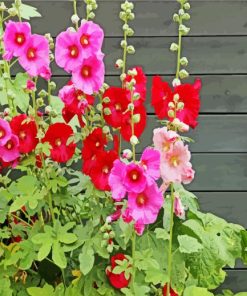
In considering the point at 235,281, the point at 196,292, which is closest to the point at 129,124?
the point at 196,292

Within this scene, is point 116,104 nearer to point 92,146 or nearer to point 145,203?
point 92,146

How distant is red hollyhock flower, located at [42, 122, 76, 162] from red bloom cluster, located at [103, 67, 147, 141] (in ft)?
0.34

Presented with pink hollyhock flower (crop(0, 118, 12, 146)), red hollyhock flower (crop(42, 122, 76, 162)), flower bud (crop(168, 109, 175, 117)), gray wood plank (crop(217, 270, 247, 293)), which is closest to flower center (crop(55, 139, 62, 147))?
red hollyhock flower (crop(42, 122, 76, 162))

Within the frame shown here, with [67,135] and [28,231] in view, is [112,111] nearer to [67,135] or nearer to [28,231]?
[67,135]

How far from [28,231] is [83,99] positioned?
0.39 m

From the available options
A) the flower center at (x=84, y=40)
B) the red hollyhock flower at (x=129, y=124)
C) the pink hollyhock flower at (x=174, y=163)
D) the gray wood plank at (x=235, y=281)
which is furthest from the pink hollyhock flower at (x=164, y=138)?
the gray wood plank at (x=235, y=281)

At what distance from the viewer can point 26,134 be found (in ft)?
5.29

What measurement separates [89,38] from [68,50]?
0.05m

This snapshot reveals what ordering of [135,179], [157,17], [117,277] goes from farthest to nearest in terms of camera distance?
1. [157,17]
2. [117,277]
3. [135,179]

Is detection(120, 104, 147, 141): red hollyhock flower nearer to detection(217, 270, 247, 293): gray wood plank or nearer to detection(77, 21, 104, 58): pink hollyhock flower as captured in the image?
detection(77, 21, 104, 58): pink hollyhock flower

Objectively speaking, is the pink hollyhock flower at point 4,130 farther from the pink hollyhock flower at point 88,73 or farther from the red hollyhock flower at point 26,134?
the pink hollyhock flower at point 88,73

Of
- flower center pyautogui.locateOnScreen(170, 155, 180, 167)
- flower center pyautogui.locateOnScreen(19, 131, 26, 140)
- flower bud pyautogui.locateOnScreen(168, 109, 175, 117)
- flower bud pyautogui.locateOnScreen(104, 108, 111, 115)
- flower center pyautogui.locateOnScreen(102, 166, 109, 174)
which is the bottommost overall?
flower center pyautogui.locateOnScreen(102, 166, 109, 174)

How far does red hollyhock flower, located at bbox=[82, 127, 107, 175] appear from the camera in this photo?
5.10ft

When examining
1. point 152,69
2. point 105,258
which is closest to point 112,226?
point 105,258
